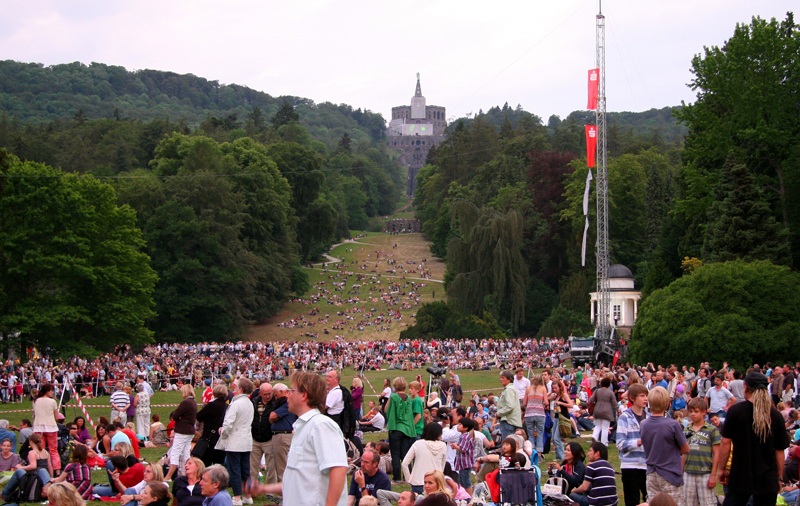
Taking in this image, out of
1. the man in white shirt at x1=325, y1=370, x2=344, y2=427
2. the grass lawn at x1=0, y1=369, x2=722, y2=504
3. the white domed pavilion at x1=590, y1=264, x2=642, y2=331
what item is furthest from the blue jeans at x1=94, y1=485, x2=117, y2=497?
the white domed pavilion at x1=590, y1=264, x2=642, y2=331

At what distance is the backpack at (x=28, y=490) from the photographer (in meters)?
9.26

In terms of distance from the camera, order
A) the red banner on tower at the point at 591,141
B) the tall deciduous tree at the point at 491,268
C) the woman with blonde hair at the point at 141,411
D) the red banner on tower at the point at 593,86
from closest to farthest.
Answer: the woman with blonde hair at the point at 141,411 < the red banner on tower at the point at 593,86 < the red banner on tower at the point at 591,141 < the tall deciduous tree at the point at 491,268

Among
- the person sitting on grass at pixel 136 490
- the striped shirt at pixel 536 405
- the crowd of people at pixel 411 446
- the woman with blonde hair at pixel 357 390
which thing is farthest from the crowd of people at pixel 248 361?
the person sitting on grass at pixel 136 490

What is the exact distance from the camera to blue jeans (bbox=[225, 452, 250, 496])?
28.3ft

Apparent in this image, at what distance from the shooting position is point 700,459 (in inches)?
275

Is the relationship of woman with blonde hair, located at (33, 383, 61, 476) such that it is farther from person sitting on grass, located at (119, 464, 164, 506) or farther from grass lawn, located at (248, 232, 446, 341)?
grass lawn, located at (248, 232, 446, 341)

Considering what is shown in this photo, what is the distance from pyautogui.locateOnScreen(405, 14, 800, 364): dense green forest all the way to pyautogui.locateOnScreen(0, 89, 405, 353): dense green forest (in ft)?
39.7

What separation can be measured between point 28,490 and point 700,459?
22.8 ft

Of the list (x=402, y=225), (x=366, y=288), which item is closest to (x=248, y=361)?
(x=366, y=288)

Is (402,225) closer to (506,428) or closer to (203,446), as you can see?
(506,428)

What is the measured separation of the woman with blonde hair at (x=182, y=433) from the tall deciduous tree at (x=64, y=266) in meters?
25.5

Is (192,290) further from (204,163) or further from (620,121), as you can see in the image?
(620,121)

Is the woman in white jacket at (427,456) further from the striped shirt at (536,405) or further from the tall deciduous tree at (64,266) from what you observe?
the tall deciduous tree at (64,266)

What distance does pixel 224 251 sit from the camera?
4947 centimetres
